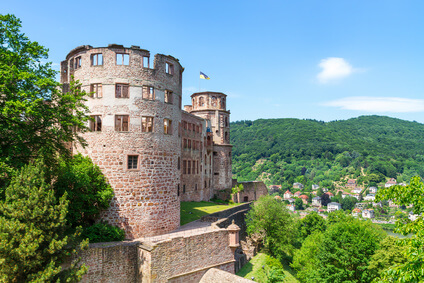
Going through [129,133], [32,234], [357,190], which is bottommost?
[357,190]

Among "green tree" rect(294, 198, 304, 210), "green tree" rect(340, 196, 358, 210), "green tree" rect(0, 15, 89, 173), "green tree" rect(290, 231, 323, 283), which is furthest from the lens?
"green tree" rect(294, 198, 304, 210)

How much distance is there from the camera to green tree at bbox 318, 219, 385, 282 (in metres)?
30.8

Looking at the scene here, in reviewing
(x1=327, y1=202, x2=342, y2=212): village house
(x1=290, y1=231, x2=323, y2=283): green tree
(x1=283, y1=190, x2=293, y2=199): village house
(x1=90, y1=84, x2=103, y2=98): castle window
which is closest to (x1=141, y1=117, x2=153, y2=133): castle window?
(x1=90, y1=84, x2=103, y2=98): castle window

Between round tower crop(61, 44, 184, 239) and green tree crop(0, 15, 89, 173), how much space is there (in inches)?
108

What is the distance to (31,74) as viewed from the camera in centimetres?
1889

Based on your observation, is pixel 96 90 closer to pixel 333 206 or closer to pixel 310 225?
pixel 310 225

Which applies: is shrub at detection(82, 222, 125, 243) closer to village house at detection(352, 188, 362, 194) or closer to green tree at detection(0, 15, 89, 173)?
green tree at detection(0, 15, 89, 173)

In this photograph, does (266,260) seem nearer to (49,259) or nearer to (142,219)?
(142,219)

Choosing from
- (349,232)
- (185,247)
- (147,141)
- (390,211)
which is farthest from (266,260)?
(390,211)

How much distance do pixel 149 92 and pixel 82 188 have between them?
893 centimetres

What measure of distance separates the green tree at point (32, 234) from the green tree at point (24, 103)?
8.37 feet

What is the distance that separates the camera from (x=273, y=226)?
41.9 meters

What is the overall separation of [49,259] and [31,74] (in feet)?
35.9

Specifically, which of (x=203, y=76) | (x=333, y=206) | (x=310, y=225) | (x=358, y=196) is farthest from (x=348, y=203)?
(x=203, y=76)
